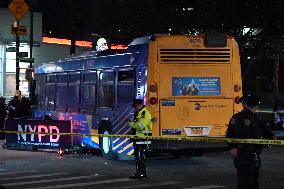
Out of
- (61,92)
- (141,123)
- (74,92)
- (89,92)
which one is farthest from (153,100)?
(61,92)

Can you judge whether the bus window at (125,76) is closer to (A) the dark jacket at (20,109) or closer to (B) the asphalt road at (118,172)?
(B) the asphalt road at (118,172)

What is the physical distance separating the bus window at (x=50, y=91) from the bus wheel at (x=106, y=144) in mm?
4138

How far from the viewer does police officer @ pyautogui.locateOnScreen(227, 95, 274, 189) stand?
26.6ft

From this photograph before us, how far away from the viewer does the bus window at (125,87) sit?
15925 millimetres

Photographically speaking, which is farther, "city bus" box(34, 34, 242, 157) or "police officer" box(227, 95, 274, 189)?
"city bus" box(34, 34, 242, 157)

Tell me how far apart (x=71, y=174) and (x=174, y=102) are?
3.23 meters

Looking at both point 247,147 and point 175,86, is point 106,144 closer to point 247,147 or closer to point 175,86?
point 175,86

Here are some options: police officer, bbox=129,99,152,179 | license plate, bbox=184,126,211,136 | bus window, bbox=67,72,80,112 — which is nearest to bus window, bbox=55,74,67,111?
bus window, bbox=67,72,80,112

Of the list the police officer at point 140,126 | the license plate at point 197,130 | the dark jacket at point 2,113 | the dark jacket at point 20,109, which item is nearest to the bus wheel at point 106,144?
the license plate at point 197,130

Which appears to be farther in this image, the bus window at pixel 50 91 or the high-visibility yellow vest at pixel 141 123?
the bus window at pixel 50 91

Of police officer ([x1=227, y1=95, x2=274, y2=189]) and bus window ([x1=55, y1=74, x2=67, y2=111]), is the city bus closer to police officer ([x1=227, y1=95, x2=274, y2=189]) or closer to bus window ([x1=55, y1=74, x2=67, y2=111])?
bus window ([x1=55, y1=74, x2=67, y2=111])

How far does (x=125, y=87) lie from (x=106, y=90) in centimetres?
110

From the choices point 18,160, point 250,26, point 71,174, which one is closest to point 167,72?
point 71,174

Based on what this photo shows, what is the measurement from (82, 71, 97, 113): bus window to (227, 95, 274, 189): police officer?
9.88m
